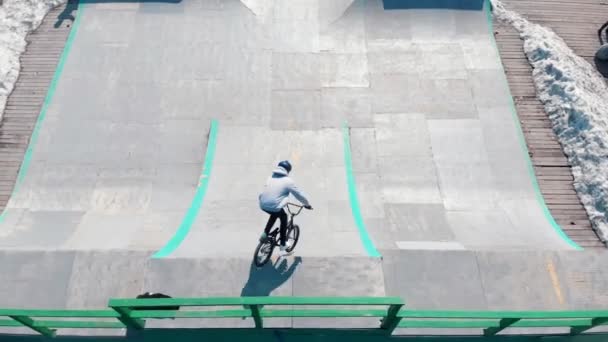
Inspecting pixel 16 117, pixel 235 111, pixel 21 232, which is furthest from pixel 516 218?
pixel 16 117

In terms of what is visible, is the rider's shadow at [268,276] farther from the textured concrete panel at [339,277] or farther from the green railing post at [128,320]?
the green railing post at [128,320]

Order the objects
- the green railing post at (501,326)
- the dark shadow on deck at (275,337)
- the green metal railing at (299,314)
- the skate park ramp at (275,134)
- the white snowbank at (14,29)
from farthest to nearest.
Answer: the white snowbank at (14,29) → the skate park ramp at (275,134) → the dark shadow on deck at (275,337) → the green railing post at (501,326) → the green metal railing at (299,314)

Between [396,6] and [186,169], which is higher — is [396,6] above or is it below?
above

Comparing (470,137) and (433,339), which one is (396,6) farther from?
(433,339)

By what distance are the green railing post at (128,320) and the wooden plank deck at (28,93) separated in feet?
20.5

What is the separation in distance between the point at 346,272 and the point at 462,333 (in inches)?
87.2

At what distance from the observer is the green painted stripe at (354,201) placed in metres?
8.22

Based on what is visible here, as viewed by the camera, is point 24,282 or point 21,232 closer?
point 24,282

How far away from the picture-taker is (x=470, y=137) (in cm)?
1131

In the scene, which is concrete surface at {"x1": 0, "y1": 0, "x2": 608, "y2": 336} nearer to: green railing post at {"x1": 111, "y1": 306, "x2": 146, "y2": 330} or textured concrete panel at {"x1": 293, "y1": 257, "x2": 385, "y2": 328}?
textured concrete panel at {"x1": 293, "y1": 257, "x2": 385, "y2": 328}

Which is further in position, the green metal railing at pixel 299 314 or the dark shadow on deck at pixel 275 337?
the dark shadow on deck at pixel 275 337

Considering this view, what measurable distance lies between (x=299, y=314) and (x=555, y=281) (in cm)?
521

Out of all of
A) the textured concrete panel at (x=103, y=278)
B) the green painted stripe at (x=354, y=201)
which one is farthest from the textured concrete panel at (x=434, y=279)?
the textured concrete panel at (x=103, y=278)

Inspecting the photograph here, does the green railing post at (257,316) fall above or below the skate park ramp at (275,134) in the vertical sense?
below
